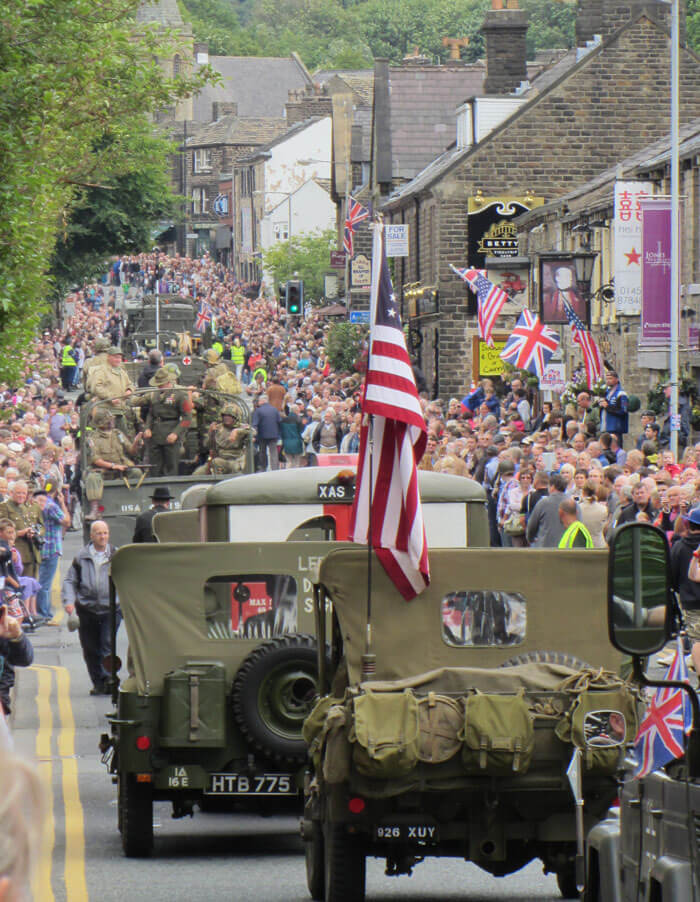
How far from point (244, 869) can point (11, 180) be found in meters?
9.12

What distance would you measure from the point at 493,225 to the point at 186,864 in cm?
4084

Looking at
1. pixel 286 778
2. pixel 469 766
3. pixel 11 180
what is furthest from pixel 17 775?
pixel 11 180

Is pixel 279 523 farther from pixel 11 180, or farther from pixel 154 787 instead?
pixel 11 180

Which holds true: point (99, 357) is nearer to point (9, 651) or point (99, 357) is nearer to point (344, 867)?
point (9, 651)

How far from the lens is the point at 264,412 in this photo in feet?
110

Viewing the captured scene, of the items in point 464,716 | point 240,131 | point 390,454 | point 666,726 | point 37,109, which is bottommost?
point 464,716

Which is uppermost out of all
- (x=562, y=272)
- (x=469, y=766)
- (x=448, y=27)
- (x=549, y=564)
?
(x=448, y=27)

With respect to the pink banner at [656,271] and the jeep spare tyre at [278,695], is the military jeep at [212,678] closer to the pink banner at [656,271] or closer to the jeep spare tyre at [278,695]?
the jeep spare tyre at [278,695]

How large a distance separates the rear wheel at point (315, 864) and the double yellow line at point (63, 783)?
3.63 ft

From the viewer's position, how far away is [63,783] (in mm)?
12438

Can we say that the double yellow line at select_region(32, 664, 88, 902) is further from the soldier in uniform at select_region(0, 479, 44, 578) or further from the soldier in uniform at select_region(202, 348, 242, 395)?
the soldier in uniform at select_region(202, 348, 242, 395)

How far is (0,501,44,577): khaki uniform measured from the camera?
20750mm

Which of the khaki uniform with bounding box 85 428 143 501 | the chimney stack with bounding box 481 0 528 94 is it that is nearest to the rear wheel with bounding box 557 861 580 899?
the khaki uniform with bounding box 85 428 143 501

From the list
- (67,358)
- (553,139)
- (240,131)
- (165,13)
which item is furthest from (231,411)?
(165,13)
